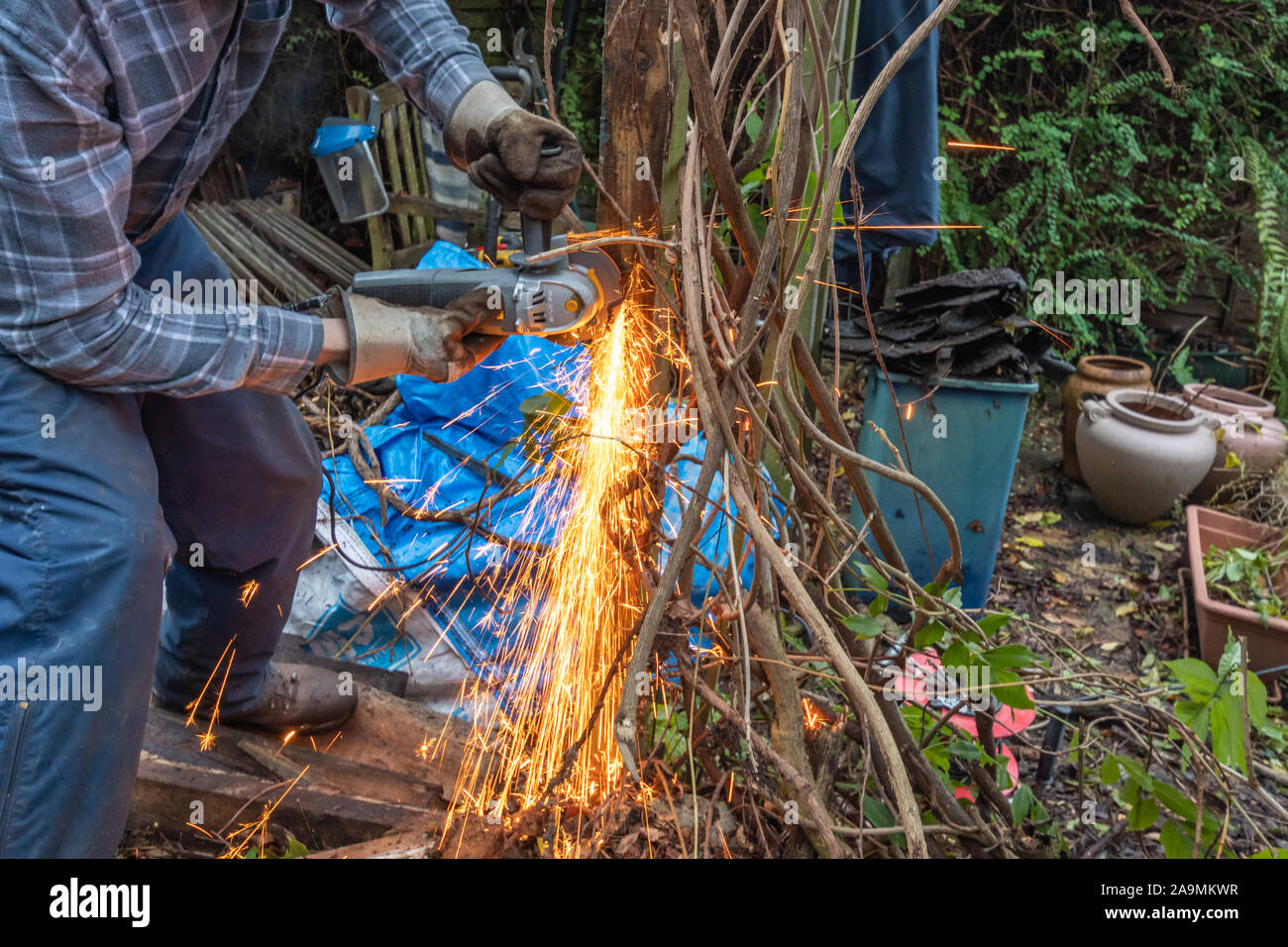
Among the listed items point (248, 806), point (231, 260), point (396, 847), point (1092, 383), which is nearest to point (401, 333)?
point (396, 847)

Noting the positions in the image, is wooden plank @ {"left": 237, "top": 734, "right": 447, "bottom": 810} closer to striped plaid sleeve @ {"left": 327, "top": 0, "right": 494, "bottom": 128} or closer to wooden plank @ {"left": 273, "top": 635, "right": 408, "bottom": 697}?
A: wooden plank @ {"left": 273, "top": 635, "right": 408, "bottom": 697}

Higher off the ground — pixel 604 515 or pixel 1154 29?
pixel 1154 29

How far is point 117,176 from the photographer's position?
1.64 meters

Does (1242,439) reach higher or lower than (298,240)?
lower

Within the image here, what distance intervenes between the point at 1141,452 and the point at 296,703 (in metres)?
4.16

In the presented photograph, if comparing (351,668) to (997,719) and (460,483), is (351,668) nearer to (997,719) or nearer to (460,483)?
(460,483)

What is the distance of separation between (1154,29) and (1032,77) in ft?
2.62

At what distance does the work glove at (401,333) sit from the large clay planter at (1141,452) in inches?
157

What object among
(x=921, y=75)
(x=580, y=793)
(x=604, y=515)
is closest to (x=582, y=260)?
(x=604, y=515)

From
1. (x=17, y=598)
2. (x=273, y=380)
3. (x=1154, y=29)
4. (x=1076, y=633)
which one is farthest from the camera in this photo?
(x=1154, y=29)

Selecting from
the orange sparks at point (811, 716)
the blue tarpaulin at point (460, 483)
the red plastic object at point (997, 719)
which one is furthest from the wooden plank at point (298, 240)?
the orange sparks at point (811, 716)

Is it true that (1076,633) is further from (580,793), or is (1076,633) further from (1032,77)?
(1032,77)
